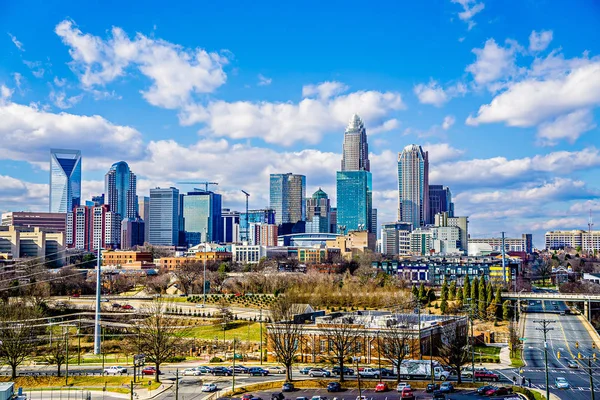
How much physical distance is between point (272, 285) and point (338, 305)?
20640 millimetres

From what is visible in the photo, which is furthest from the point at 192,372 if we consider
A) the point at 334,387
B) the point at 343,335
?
the point at 334,387

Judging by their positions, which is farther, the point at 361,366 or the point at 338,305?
the point at 338,305

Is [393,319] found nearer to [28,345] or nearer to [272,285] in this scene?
[28,345]

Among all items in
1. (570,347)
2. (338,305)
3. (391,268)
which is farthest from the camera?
(391,268)

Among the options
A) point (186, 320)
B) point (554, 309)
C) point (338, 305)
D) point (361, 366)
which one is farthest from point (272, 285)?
point (361, 366)

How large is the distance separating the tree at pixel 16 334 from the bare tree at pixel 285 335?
19392 mm

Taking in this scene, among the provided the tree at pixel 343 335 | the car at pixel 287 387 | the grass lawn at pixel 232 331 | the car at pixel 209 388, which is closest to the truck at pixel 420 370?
the tree at pixel 343 335

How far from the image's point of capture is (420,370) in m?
49.2

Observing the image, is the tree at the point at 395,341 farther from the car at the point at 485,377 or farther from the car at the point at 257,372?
the car at the point at 257,372

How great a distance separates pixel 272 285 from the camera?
110688 millimetres

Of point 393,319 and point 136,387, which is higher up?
point 393,319

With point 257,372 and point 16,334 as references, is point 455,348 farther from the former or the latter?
point 16,334

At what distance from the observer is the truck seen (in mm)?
48031

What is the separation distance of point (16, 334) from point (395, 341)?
30177 millimetres
